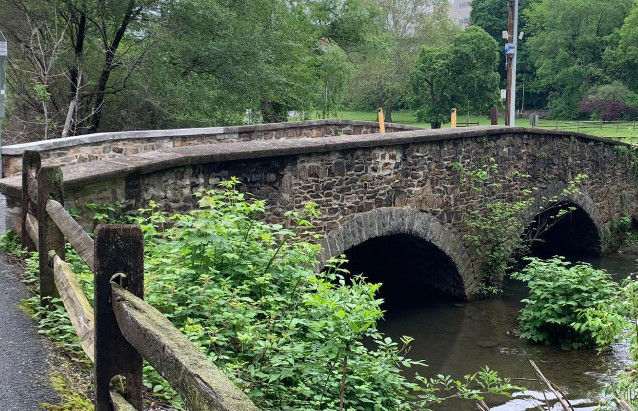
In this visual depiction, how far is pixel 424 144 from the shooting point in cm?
1266

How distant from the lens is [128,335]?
2969mm

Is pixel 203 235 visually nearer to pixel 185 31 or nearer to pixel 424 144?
pixel 424 144

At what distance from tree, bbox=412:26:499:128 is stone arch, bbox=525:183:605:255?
1984 cm

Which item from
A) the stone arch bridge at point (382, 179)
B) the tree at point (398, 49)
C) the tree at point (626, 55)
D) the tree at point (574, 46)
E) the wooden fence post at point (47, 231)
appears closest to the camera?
the wooden fence post at point (47, 231)

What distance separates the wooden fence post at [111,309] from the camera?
3.09 metres

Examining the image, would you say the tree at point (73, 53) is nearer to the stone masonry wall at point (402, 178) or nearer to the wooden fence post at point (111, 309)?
the stone masonry wall at point (402, 178)

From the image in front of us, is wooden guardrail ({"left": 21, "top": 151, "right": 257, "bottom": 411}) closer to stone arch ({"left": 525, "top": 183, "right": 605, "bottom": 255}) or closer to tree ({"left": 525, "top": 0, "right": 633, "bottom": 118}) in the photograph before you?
stone arch ({"left": 525, "top": 183, "right": 605, "bottom": 255})

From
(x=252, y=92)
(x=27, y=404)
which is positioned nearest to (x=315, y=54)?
(x=252, y=92)

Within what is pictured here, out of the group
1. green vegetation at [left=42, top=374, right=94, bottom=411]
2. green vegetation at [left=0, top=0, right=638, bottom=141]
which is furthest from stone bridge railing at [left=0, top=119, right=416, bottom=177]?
green vegetation at [left=42, top=374, right=94, bottom=411]

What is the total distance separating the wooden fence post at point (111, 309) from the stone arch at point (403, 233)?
7.42m

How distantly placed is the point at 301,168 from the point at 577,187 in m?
10.0

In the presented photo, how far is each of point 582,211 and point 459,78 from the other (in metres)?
23.3

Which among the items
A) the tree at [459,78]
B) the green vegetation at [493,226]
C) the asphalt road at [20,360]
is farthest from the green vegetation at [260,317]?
the tree at [459,78]

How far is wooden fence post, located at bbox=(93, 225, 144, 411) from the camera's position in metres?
3.09
